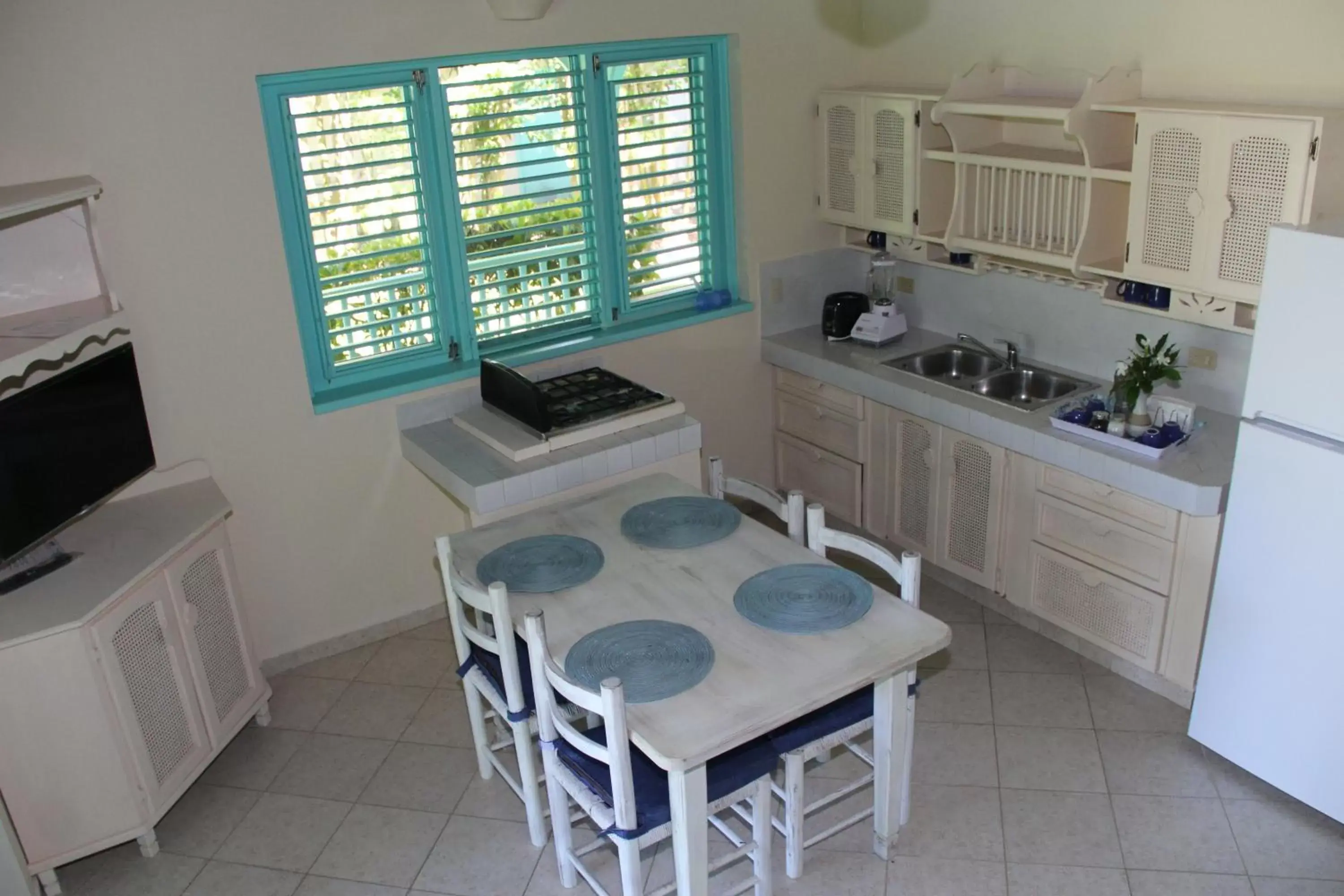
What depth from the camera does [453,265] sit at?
13.0ft

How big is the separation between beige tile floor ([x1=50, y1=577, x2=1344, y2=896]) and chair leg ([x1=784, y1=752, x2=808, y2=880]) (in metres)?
0.06

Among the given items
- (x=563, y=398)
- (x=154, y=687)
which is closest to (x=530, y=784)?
(x=154, y=687)

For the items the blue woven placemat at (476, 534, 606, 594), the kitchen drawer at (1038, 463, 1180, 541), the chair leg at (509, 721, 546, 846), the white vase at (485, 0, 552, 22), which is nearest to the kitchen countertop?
the kitchen drawer at (1038, 463, 1180, 541)

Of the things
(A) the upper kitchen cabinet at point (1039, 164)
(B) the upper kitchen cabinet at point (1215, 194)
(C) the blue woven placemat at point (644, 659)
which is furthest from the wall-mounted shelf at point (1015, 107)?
(C) the blue woven placemat at point (644, 659)

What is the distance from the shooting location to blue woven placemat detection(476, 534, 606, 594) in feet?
9.59

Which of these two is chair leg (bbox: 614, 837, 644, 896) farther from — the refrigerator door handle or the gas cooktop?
the refrigerator door handle

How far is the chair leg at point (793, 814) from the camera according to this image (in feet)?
9.17

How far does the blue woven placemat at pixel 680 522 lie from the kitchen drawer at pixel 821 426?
1270 mm

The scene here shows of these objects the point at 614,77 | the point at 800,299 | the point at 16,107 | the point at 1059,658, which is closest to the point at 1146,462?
the point at 1059,658

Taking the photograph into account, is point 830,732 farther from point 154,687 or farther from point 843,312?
point 843,312

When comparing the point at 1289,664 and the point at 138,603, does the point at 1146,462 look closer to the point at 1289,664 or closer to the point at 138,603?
the point at 1289,664

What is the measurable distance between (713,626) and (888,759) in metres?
0.61

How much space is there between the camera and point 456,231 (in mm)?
3926

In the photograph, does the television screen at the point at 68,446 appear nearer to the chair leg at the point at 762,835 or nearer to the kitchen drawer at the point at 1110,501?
the chair leg at the point at 762,835
